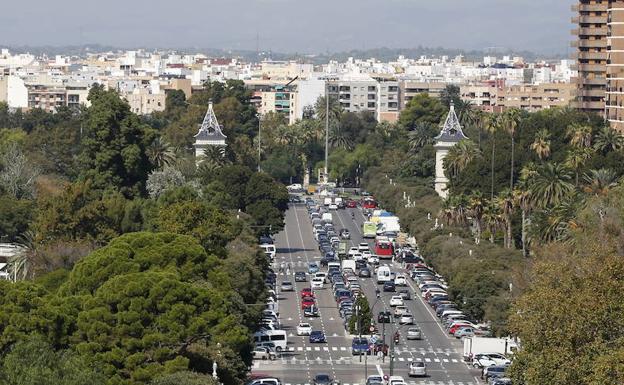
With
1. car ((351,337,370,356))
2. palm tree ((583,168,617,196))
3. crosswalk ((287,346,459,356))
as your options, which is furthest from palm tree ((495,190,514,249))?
car ((351,337,370,356))

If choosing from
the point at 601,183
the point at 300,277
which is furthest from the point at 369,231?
the point at 601,183

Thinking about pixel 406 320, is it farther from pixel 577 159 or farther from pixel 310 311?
pixel 577 159

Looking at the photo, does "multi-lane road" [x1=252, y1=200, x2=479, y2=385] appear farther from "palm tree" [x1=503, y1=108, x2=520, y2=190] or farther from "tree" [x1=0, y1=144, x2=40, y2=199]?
"palm tree" [x1=503, y1=108, x2=520, y2=190]

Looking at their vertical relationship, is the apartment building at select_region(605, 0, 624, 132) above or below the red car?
above

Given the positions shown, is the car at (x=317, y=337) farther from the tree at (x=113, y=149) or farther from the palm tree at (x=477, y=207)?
the palm tree at (x=477, y=207)

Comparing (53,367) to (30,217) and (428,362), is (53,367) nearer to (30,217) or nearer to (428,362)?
(428,362)

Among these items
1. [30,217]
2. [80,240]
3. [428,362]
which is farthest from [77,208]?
[428,362]

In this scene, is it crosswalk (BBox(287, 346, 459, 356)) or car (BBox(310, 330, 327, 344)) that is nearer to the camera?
crosswalk (BBox(287, 346, 459, 356))
